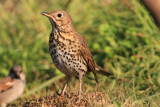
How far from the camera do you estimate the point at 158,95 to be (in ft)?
10.1

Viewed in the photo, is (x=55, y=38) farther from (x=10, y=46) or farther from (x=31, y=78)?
(x=10, y=46)

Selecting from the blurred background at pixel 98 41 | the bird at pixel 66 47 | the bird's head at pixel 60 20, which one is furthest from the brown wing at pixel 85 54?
the blurred background at pixel 98 41

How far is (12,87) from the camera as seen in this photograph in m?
4.23

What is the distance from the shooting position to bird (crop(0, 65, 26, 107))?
158 inches

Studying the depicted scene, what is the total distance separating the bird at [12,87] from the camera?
13.2 ft

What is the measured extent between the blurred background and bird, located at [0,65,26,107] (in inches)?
12.0

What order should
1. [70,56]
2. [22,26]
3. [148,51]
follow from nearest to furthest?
[70,56], [148,51], [22,26]

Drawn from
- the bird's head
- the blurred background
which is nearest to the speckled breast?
the bird's head

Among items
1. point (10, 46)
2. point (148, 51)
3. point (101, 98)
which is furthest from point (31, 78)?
point (101, 98)

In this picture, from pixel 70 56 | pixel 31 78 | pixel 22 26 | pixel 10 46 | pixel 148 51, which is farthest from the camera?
pixel 22 26

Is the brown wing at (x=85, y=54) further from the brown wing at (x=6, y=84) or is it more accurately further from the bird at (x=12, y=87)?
the brown wing at (x=6, y=84)

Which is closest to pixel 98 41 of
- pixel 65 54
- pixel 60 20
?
pixel 60 20

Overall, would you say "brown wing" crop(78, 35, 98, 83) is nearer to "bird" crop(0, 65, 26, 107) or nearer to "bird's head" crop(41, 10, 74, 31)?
"bird's head" crop(41, 10, 74, 31)

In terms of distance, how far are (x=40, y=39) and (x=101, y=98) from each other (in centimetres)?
289
